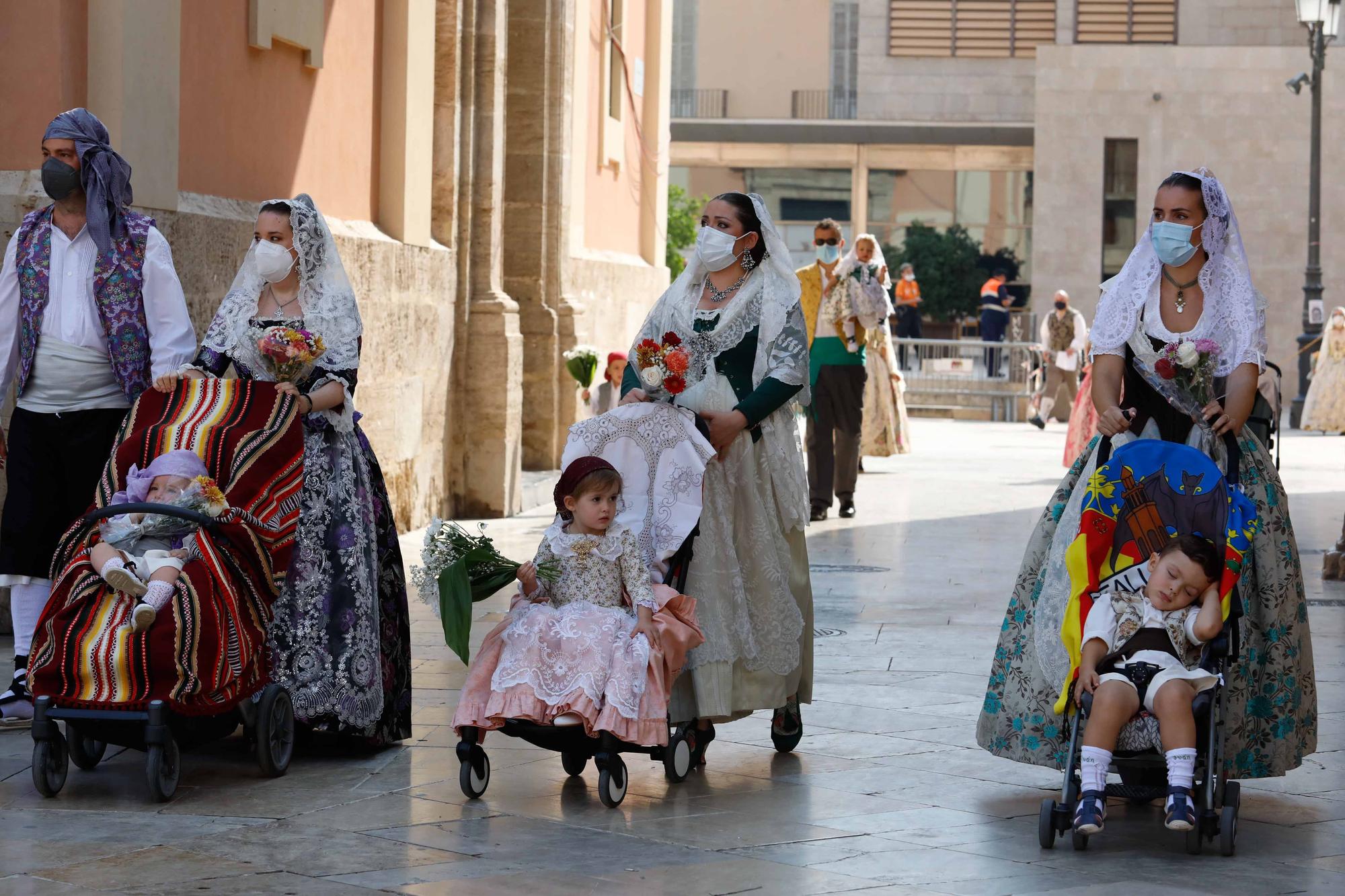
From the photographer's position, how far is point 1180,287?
5.86 metres

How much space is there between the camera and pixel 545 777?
619 cm

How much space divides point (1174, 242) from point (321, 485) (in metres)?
2.75

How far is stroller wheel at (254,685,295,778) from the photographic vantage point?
234 inches

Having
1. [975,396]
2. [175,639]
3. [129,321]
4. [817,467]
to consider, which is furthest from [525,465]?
[975,396]

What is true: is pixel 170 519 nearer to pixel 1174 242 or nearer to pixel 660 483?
pixel 660 483

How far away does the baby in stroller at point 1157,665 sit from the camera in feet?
16.9

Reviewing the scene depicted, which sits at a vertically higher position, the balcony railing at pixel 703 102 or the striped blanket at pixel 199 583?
the balcony railing at pixel 703 102

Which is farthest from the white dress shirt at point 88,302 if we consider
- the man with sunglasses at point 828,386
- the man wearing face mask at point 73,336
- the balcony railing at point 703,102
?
the balcony railing at point 703,102

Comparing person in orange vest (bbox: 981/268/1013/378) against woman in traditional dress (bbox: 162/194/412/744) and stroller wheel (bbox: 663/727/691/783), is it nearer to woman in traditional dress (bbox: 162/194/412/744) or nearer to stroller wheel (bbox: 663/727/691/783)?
woman in traditional dress (bbox: 162/194/412/744)

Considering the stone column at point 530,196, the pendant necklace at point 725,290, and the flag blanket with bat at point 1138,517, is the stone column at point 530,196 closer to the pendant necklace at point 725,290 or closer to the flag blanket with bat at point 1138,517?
the pendant necklace at point 725,290

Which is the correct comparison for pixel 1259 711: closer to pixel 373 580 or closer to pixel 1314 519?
pixel 373 580

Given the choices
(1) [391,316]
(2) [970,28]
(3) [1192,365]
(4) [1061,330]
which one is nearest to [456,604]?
(3) [1192,365]

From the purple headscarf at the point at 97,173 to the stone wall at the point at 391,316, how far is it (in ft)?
7.19

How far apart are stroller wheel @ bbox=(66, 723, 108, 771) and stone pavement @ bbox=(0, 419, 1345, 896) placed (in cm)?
4
